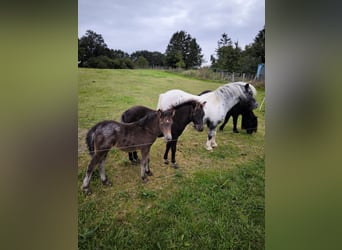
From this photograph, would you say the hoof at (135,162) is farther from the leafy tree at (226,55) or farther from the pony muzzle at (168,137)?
the leafy tree at (226,55)

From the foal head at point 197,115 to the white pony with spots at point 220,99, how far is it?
25 millimetres

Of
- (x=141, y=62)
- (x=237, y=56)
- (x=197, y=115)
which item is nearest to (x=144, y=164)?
(x=197, y=115)

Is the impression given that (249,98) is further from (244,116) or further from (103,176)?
(103,176)

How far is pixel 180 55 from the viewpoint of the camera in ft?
4.78

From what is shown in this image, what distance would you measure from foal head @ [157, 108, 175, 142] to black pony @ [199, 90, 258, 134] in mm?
369

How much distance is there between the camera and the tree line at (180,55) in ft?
3.84

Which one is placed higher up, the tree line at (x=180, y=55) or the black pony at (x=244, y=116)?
the tree line at (x=180, y=55)

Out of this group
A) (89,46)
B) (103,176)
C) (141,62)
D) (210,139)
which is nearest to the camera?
(89,46)

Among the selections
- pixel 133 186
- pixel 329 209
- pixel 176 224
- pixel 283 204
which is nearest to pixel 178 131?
pixel 133 186

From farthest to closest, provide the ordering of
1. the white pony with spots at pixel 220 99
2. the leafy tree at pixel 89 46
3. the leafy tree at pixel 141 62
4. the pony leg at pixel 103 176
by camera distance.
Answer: the white pony with spots at pixel 220 99 < the leafy tree at pixel 141 62 < the pony leg at pixel 103 176 < the leafy tree at pixel 89 46

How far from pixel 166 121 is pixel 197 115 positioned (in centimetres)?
21

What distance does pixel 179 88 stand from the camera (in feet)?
4.62

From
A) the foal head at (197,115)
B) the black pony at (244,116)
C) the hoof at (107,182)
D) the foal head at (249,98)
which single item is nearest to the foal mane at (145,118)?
the foal head at (197,115)

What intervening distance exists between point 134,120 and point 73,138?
1.18ft
